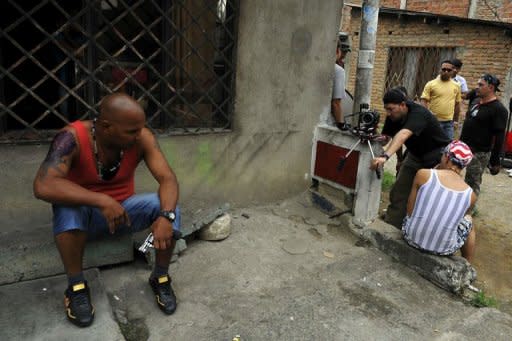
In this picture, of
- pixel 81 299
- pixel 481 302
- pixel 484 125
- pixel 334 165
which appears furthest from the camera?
pixel 484 125

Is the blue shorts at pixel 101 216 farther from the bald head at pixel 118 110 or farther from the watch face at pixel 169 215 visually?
the bald head at pixel 118 110

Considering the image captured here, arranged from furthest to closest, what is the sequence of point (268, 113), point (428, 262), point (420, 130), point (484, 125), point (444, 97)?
point (444, 97) < point (484, 125) < point (268, 113) < point (420, 130) < point (428, 262)

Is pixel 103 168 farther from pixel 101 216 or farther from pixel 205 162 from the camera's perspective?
pixel 205 162

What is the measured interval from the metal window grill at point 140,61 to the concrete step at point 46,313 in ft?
3.82

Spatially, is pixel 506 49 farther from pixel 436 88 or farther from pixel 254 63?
pixel 254 63

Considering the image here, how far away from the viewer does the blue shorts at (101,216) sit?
2449 mm

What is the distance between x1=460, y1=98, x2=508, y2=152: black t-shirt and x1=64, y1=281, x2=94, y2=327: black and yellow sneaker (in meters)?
4.84

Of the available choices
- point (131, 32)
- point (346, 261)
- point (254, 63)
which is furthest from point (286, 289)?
point (131, 32)

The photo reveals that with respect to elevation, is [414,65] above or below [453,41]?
below

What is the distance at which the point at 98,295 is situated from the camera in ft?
9.02

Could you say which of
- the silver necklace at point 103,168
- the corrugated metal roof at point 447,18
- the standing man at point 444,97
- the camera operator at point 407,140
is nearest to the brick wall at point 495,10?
the corrugated metal roof at point 447,18

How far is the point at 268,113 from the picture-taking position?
445 cm

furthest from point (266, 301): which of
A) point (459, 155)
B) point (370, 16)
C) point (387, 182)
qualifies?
point (387, 182)

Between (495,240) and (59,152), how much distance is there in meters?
5.00
